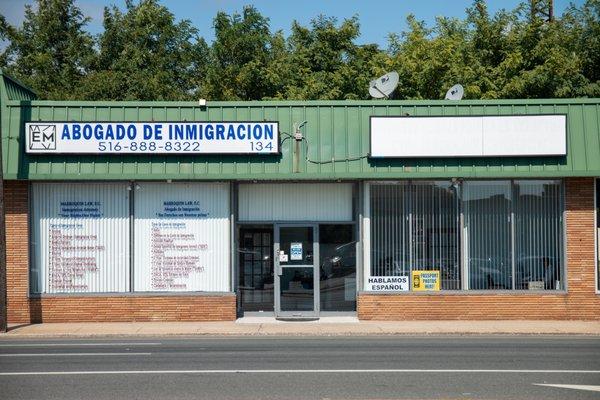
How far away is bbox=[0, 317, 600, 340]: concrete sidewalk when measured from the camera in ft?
62.6

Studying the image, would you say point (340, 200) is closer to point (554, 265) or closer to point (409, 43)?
point (554, 265)

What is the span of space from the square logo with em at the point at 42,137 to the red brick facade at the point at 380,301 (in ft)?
3.72

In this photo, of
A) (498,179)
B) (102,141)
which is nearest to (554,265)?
(498,179)

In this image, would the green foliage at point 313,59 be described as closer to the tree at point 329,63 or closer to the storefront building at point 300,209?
the tree at point 329,63

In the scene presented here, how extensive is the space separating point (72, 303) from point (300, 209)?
607cm

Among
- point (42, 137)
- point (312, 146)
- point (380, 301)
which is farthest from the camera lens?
point (380, 301)

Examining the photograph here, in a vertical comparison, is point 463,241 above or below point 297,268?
above

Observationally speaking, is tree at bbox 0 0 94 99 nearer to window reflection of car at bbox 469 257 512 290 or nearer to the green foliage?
the green foliage

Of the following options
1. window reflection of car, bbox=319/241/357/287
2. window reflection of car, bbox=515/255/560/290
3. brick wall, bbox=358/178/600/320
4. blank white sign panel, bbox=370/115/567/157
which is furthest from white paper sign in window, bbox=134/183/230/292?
window reflection of car, bbox=515/255/560/290

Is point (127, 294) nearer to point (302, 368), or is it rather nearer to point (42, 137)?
point (42, 137)

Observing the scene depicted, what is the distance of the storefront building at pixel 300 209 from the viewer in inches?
824

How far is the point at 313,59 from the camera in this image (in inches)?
1566

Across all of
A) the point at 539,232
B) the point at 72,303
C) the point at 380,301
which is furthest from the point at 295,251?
the point at 539,232

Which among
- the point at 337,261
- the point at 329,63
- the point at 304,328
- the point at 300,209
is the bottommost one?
the point at 304,328
